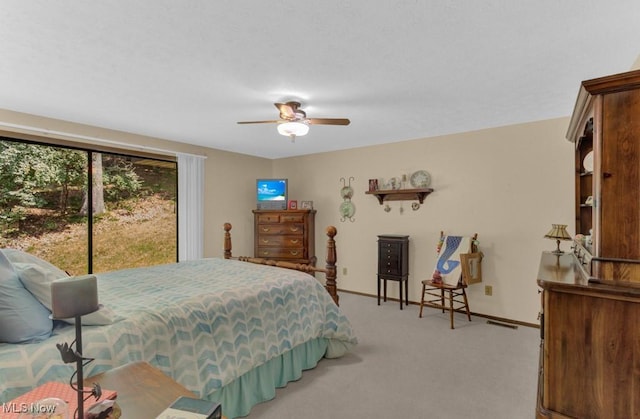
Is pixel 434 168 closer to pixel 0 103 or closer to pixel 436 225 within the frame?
pixel 436 225

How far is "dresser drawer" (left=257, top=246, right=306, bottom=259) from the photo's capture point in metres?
5.11

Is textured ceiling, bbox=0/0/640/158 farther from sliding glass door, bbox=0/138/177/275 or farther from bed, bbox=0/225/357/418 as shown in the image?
bed, bbox=0/225/357/418

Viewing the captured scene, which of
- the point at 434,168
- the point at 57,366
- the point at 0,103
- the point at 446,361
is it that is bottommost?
the point at 446,361

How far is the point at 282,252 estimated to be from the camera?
515 centimetres

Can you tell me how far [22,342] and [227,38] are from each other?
1.78 metres

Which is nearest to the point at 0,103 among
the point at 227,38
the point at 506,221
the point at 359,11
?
the point at 227,38

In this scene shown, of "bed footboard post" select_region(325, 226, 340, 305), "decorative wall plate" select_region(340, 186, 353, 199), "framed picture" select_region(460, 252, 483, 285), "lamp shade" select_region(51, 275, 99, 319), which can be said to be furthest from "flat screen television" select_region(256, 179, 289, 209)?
"lamp shade" select_region(51, 275, 99, 319)

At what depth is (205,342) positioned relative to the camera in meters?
1.90

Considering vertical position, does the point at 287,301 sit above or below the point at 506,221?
below

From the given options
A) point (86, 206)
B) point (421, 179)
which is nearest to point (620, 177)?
point (421, 179)

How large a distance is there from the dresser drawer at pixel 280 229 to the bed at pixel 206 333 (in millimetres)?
2066

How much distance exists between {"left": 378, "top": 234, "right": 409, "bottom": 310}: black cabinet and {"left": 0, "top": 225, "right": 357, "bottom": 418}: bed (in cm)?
161

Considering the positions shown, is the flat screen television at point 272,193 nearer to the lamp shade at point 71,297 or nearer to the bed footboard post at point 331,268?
the bed footboard post at point 331,268

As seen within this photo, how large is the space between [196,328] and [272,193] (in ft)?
11.5
